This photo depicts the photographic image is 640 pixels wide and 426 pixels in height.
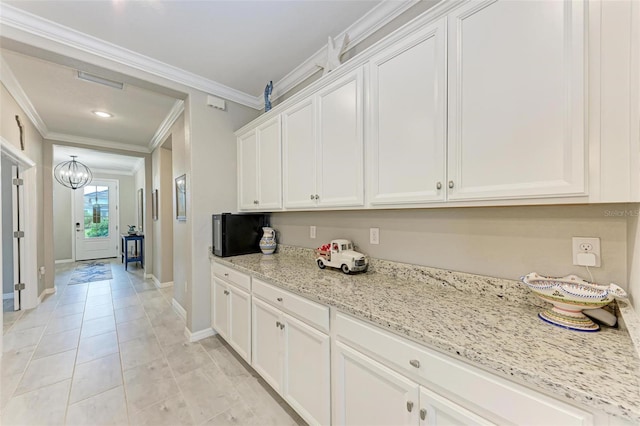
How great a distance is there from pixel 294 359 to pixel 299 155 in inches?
57.7

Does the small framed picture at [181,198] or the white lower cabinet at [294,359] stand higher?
the small framed picture at [181,198]

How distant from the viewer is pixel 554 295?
38.1 inches

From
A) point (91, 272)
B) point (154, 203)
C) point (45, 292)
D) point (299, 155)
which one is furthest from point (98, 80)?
point (91, 272)

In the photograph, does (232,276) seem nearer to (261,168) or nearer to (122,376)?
(261,168)

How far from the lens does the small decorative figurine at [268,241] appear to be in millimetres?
2655

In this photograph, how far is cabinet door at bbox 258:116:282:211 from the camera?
2309mm

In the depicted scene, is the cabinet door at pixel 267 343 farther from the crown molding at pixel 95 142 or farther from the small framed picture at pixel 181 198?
the crown molding at pixel 95 142

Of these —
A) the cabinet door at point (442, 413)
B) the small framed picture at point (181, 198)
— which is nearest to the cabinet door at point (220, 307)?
the small framed picture at point (181, 198)

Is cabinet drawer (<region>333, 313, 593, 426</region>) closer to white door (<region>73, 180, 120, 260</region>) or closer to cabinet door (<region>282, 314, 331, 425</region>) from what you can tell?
cabinet door (<region>282, 314, 331, 425</region>)

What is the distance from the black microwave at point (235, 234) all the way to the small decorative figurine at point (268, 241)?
0.42ft

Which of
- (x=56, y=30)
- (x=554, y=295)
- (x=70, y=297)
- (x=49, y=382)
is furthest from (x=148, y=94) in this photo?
(x=554, y=295)

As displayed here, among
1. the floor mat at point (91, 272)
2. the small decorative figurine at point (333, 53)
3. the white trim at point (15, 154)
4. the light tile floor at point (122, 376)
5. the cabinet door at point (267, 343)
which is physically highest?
the small decorative figurine at point (333, 53)

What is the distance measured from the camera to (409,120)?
4.49ft

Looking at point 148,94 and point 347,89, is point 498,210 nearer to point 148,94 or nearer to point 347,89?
point 347,89
